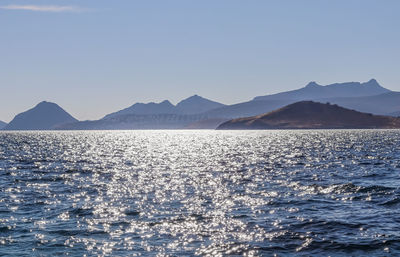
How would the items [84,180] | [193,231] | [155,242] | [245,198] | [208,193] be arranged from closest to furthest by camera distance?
[155,242]
[193,231]
[245,198]
[208,193]
[84,180]

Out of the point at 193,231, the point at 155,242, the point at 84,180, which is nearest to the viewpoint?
the point at 155,242

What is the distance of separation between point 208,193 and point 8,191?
19.7 m

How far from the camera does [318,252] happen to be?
20.8 m

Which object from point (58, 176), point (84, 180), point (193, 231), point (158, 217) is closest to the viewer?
point (193, 231)

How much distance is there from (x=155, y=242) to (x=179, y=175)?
3136 centimetres

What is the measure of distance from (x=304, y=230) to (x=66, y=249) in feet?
45.7

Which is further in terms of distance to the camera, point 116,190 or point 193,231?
point 116,190

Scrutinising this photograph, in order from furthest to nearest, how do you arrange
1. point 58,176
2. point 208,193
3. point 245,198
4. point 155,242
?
point 58,176
point 208,193
point 245,198
point 155,242

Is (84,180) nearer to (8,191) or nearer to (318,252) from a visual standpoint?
(8,191)

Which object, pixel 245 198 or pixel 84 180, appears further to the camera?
pixel 84 180

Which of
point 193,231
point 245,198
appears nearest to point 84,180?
point 245,198

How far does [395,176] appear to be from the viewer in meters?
48.7

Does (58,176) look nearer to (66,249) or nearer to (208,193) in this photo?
(208,193)

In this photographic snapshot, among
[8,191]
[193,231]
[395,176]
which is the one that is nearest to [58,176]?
[8,191]
